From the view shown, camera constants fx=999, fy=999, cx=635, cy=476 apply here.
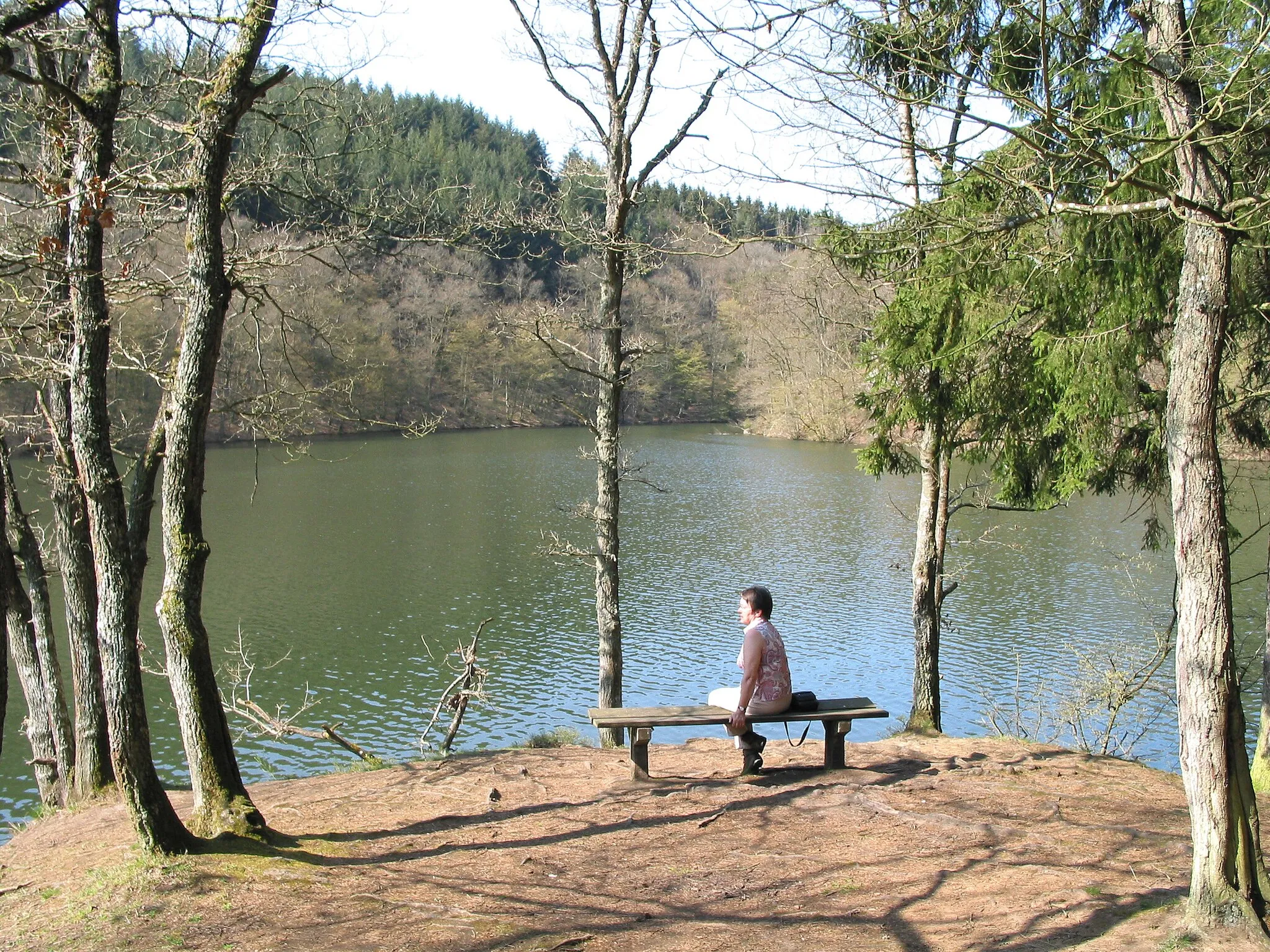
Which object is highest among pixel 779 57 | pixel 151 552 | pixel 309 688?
pixel 779 57

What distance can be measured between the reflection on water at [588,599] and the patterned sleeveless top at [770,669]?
3456 millimetres

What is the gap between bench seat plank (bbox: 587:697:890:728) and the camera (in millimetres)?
5508

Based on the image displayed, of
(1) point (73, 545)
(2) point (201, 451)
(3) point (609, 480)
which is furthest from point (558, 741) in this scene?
(2) point (201, 451)

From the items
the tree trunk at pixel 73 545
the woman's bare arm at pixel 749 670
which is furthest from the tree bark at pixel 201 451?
the woman's bare arm at pixel 749 670

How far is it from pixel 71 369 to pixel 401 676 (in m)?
10.5

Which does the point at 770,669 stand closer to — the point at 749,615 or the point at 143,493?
the point at 749,615

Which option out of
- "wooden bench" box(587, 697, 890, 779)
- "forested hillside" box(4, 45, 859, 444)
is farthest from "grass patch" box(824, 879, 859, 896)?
"forested hillside" box(4, 45, 859, 444)

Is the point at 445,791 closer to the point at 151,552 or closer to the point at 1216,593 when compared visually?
the point at 1216,593

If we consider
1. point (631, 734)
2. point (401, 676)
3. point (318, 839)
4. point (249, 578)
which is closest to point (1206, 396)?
point (631, 734)

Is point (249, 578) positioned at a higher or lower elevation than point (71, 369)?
lower

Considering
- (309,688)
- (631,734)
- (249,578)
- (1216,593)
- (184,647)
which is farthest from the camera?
(249,578)

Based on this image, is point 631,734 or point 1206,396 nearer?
point 1206,396

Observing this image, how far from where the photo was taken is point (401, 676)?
14688 mm

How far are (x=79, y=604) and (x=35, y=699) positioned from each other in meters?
1.63
